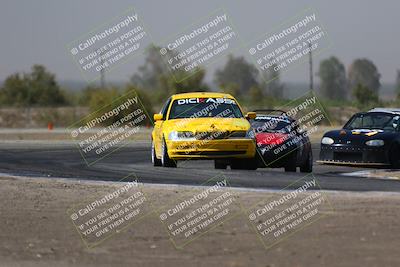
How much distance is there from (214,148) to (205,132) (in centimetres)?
38

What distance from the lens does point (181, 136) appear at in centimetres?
2003

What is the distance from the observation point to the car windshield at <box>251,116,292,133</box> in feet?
70.1

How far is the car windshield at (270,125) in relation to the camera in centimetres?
2138

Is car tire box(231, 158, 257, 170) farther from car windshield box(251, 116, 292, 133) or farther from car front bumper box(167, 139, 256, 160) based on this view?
car windshield box(251, 116, 292, 133)

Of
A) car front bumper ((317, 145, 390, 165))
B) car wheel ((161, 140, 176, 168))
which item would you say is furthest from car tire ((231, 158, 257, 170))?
car front bumper ((317, 145, 390, 165))

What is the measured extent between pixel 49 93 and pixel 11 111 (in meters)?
11.8

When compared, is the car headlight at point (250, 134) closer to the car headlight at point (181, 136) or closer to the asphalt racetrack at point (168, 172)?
the asphalt racetrack at point (168, 172)

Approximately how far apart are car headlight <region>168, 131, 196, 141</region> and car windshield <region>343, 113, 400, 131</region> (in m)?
5.33

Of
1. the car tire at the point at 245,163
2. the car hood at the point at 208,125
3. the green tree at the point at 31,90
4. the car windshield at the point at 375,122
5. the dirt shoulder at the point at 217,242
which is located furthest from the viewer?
the green tree at the point at 31,90

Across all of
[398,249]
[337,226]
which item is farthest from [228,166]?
[398,249]

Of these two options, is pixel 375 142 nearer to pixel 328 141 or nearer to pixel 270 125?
pixel 328 141

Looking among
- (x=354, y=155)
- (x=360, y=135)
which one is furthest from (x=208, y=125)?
(x=360, y=135)

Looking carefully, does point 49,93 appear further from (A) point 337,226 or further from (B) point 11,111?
(A) point 337,226

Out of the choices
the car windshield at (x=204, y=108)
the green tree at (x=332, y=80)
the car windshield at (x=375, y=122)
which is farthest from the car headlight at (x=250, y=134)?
the green tree at (x=332, y=80)
